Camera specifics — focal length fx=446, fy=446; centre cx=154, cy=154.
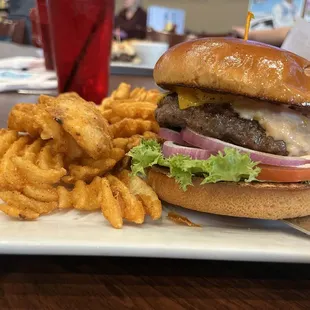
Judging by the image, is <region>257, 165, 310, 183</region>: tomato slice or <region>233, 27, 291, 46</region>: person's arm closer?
<region>257, 165, 310, 183</region>: tomato slice

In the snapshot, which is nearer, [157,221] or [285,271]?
[285,271]

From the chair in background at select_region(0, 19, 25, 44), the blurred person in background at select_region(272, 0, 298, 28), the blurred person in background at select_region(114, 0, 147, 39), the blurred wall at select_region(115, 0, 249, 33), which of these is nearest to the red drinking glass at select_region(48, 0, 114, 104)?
the chair in background at select_region(0, 19, 25, 44)

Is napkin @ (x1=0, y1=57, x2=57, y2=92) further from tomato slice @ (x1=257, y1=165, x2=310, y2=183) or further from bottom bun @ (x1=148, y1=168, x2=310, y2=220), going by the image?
tomato slice @ (x1=257, y1=165, x2=310, y2=183)

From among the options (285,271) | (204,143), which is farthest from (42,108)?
(285,271)

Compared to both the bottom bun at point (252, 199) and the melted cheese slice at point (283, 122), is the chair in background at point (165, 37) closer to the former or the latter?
the melted cheese slice at point (283, 122)

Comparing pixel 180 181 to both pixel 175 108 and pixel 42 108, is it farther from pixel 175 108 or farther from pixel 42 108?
pixel 42 108

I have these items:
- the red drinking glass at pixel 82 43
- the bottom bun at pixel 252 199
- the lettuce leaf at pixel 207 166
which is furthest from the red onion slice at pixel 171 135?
the red drinking glass at pixel 82 43
